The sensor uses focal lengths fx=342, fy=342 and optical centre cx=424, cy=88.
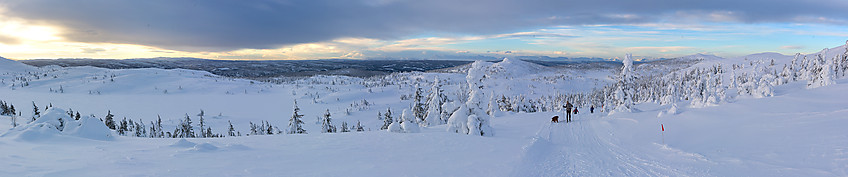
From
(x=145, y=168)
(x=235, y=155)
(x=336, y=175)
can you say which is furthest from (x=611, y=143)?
(x=145, y=168)

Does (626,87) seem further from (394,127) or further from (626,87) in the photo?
(394,127)

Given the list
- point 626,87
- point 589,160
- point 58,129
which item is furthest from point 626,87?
point 58,129

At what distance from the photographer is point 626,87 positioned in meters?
34.5

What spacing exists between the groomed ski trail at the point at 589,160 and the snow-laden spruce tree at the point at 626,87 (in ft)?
59.9

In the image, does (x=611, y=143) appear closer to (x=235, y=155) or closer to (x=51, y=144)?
(x=235, y=155)

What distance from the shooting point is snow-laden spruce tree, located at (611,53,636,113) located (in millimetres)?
32881

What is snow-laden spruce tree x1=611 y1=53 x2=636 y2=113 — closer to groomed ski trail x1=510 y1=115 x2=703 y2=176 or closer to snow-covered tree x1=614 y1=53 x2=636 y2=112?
snow-covered tree x1=614 y1=53 x2=636 y2=112

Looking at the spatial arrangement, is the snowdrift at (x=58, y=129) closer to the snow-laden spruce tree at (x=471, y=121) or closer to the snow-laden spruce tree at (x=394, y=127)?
the snow-laden spruce tree at (x=394, y=127)

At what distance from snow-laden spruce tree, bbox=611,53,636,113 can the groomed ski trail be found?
1826 centimetres

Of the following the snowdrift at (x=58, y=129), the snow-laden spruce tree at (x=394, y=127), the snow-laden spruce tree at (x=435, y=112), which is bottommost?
the snow-laden spruce tree at (x=435, y=112)

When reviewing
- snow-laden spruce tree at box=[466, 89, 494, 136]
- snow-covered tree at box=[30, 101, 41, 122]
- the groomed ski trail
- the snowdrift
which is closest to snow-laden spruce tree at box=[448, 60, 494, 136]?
snow-laden spruce tree at box=[466, 89, 494, 136]

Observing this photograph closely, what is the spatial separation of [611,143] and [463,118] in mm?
7403

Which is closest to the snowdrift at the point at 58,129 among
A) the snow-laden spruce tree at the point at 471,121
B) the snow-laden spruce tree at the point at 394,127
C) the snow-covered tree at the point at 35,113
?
the snow-covered tree at the point at 35,113

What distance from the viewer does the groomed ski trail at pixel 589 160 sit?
954cm
